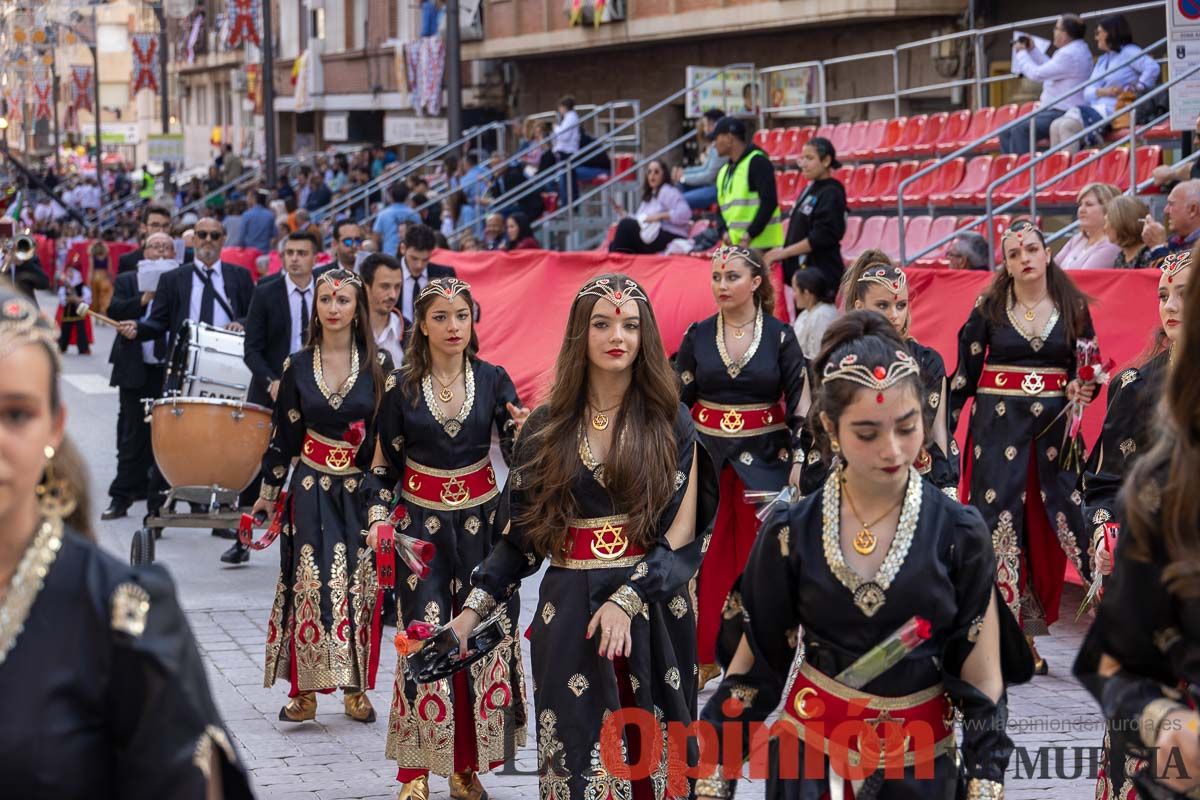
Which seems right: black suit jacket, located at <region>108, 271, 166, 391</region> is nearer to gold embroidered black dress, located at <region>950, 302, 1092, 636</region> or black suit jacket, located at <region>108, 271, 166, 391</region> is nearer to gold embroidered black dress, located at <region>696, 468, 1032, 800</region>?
gold embroidered black dress, located at <region>950, 302, 1092, 636</region>

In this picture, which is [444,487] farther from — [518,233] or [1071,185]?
[518,233]

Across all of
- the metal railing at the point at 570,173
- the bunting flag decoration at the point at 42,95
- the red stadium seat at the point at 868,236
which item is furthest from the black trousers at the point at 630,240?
the bunting flag decoration at the point at 42,95

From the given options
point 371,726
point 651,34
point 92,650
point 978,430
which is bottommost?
point 371,726

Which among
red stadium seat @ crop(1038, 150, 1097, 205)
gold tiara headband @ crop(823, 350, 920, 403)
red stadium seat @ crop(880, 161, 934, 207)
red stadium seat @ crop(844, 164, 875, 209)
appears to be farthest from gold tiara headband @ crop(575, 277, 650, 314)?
red stadium seat @ crop(844, 164, 875, 209)

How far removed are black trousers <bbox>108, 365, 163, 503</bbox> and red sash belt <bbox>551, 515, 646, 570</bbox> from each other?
27.8 feet

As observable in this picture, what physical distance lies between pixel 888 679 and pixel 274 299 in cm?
742

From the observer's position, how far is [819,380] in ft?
14.2

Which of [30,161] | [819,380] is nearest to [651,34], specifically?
[819,380]

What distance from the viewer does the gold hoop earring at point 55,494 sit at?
2.75 meters

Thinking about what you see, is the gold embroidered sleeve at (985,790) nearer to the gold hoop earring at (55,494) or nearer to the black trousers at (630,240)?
the gold hoop earring at (55,494)

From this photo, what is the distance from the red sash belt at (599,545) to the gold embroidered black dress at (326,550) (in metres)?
2.56

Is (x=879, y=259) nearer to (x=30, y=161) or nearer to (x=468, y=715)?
(x=468, y=715)

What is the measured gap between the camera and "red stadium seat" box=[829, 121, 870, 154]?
20766mm

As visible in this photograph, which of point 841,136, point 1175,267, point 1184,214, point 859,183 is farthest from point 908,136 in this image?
point 1175,267
